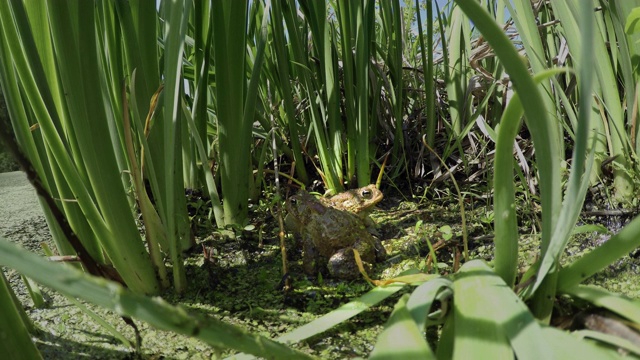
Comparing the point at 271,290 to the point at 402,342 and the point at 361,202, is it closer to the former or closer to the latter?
the point at 361,202

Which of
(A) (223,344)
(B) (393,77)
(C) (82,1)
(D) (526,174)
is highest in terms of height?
(C) (82,1)

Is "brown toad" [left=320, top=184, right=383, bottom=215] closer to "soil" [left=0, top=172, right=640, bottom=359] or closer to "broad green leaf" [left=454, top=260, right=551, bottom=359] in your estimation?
"soil" [left=0, top=172, right=640, bottom=359]

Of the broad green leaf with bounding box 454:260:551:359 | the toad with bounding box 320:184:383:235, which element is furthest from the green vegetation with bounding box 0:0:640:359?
the toad with bounding box 320:184:383:235

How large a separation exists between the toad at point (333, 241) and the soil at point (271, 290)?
3 cm

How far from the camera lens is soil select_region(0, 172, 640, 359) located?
0.73m

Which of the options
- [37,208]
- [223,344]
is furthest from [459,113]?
[37,208]

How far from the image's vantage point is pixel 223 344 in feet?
1.26

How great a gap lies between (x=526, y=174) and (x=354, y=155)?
1.40 ft

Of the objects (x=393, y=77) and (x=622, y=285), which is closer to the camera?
(x=622, y=285)

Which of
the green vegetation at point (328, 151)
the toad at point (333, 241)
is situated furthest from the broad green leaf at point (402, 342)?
the toad at point (333, 241)

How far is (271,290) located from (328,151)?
48 cm

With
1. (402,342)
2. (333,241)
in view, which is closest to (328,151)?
(333,241)

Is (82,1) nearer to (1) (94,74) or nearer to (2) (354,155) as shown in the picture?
(1) (94,74)

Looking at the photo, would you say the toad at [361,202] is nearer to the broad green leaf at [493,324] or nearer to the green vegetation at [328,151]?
the green vegetation at [328,151]
